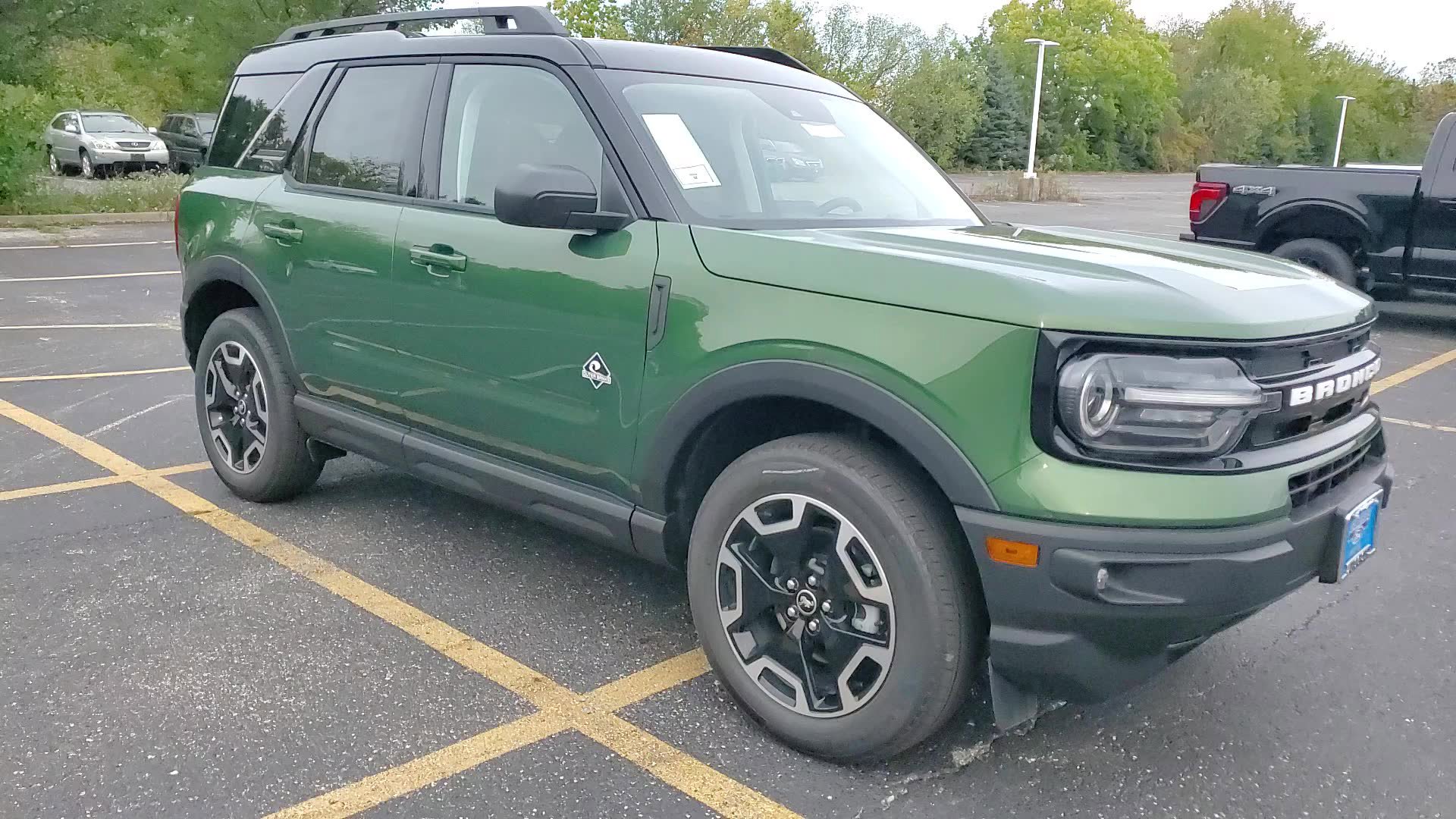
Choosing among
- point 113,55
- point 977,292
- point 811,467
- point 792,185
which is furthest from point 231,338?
point 113,55

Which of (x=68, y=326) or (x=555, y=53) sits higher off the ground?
(x=555, y=53)

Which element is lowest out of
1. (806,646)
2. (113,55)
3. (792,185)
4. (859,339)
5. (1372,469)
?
(806,646)

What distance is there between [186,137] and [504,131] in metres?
26.1

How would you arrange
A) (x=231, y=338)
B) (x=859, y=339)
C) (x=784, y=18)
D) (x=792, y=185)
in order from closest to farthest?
(x=859, y=339) → (x=792, y=185) → (x=231, y=338) → (x=784, y=18)

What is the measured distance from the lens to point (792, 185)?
11.4 ft

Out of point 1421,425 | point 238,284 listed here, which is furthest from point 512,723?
point 1421,425

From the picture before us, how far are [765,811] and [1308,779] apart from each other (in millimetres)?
1357

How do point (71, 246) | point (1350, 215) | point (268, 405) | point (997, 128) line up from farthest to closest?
point (997, 128) → point (71, 246) → point (1350, 215) → point (268, 405)

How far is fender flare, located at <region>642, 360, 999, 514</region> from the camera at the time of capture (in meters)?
2.44

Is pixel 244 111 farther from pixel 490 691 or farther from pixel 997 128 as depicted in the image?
pixel 997 128

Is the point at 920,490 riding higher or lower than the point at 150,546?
higher

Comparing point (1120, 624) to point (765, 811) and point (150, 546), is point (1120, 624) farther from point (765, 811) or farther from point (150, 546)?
point (150, 546)

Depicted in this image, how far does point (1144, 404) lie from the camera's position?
2330mm

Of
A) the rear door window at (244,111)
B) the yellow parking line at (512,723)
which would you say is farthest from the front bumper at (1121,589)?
the rear door window at (244,111)
